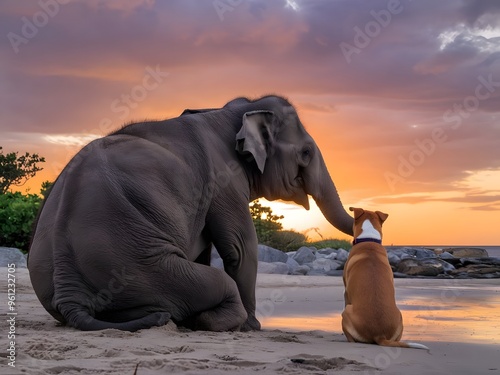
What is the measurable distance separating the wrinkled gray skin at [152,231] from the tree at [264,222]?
811 inches

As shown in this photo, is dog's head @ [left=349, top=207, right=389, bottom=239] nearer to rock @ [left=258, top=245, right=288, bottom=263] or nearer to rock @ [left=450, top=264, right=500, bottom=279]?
rock @ [left=258, top=245, right=288, bottom=263]

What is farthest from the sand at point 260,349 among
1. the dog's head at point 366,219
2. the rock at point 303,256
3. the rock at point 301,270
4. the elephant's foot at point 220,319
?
the rock at point 303,256

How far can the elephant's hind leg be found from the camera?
7.04 m

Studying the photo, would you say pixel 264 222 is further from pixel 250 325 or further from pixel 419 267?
pixel 250 325

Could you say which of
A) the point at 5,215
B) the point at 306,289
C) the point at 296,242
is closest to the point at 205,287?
the point at 306,289

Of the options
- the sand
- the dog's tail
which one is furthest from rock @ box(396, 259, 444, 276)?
the dog's tail

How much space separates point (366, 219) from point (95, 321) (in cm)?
278

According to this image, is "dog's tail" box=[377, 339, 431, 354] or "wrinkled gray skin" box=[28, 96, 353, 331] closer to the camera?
"dog's tail" box=[377, 339, 431, 354]

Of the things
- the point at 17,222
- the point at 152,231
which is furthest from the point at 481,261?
the point at 152,231

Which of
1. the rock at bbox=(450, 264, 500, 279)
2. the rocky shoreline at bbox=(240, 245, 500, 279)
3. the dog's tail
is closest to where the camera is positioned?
the dog's tail

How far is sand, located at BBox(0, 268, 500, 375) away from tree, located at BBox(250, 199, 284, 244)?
1934 centimetres

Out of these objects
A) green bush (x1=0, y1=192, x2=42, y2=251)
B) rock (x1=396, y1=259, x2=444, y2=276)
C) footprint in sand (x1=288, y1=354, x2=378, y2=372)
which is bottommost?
footprint in sand (x1=288, y1=354, x2=378, y2=372)

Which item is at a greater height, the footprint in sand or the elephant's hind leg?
the elephant's hind leg

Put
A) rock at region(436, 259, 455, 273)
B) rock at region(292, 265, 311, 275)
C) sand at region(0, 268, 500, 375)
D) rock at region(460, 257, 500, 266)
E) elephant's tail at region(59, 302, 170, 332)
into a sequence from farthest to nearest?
1. rock at region(460, 257, 500, 266)
2. rock at region(436, 259, 455, 273)
3. rock at region(292, 265, 311, 275)
4. elephant's tail at region(59, 302, 170, 332)
5. sand at region(0, 268, 500, 375)
